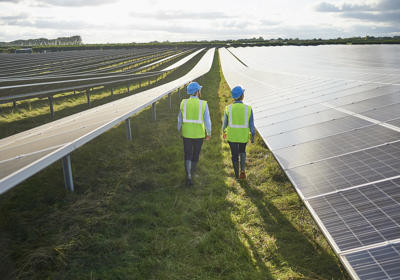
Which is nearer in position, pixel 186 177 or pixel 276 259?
pixel 276 259

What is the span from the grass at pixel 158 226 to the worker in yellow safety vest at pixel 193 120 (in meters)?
0.77

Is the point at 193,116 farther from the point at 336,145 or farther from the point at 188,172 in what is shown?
the point at 336,145

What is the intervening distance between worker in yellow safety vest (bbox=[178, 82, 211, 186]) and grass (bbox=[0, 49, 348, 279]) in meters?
0.77

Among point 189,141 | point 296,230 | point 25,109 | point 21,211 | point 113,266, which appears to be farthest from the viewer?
point 25,109

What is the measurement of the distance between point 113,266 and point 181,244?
106 cm

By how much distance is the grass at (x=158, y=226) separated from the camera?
160 inches

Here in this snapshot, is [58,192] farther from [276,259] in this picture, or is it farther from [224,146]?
[224,146]

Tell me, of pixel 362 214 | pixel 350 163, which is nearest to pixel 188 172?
pixel 350 163

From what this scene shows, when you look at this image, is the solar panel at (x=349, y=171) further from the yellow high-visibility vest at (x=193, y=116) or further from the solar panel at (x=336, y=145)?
the yellow high-visibility vest at (x=193, y=116)

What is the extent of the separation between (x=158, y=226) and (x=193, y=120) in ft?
7.97

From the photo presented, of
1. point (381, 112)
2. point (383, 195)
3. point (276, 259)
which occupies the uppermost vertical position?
point (381, 112)

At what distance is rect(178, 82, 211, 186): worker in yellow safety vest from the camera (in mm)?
6449

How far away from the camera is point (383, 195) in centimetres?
388

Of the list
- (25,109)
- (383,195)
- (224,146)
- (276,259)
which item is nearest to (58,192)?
(276,259)
